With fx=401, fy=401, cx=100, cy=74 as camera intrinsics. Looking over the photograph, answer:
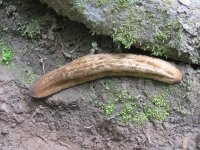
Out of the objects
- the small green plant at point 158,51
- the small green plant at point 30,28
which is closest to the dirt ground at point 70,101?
the small green plant at point 30,28

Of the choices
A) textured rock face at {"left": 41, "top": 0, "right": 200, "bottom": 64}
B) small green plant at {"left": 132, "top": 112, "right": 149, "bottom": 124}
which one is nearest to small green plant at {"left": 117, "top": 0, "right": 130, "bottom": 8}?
textured rock face at {"left": 41, "top": 0, "right": 200, "bottom": 64}

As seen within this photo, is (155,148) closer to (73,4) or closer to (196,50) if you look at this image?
(196,50)

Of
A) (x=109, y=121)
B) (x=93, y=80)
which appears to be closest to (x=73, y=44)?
(x=93, y=80)

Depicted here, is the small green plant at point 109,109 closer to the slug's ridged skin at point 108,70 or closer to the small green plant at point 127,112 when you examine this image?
the small green plant at point 127,112

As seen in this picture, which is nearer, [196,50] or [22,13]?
[196,50]

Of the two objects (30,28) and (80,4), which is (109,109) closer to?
(80,4)

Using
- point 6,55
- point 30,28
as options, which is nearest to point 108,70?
point 30,28

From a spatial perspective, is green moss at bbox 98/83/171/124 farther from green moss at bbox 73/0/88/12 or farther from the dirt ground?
green moss at bbox 73/0/88/12
